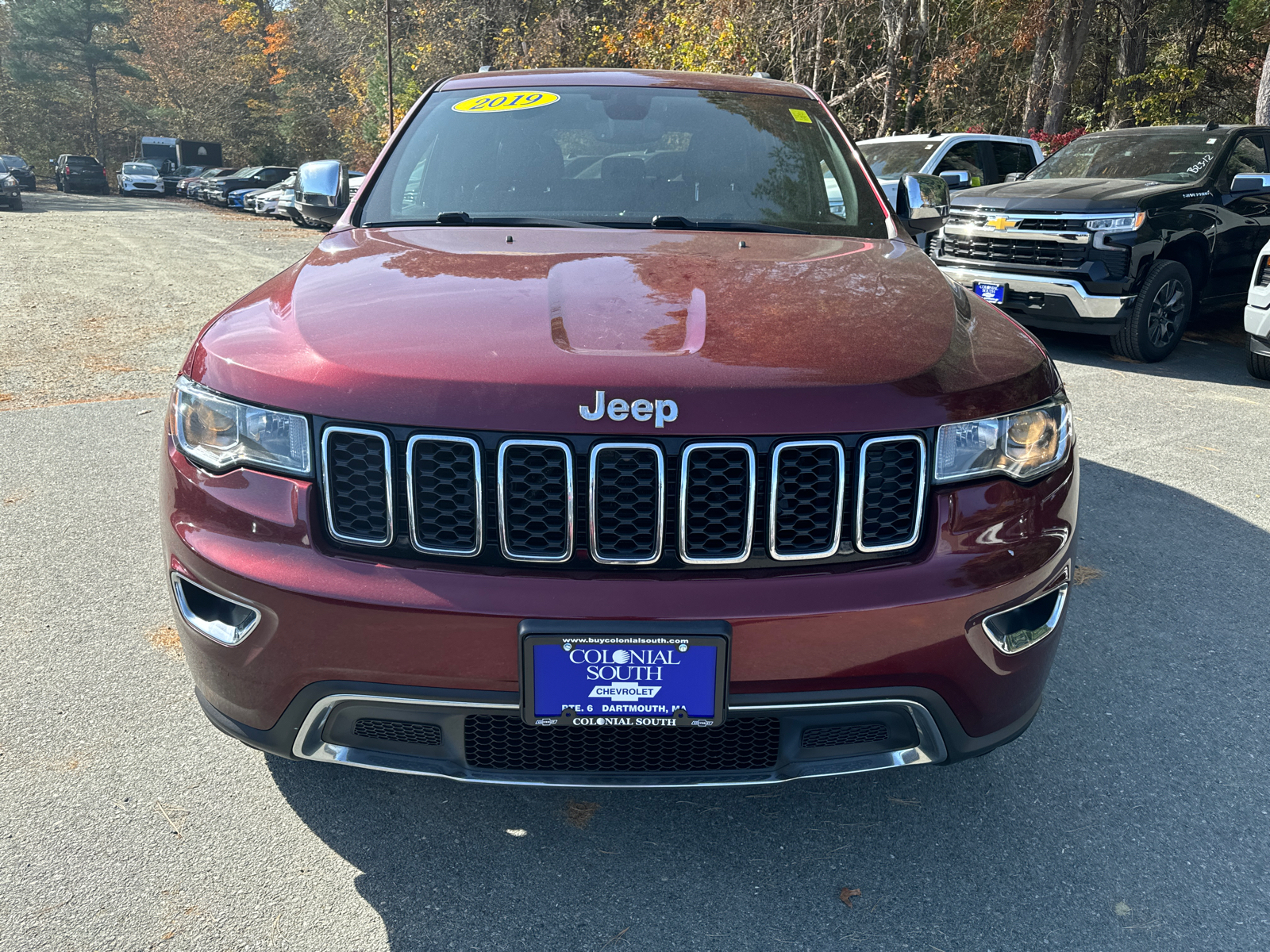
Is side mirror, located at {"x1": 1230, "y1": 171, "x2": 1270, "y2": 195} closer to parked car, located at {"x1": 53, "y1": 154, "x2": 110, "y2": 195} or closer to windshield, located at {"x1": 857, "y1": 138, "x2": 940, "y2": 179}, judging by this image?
windshield, located at {"x1": 857, "y1": 138, "x2": 940, "y2": 179}

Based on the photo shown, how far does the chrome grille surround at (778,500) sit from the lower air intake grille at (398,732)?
748mm

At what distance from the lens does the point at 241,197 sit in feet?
102

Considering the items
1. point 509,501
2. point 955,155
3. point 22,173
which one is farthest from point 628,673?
point 22,173

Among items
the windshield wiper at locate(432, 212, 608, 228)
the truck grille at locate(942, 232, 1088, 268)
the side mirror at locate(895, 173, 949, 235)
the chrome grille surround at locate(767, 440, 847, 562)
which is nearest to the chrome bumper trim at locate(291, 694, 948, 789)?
the chrome grille surround at locate(767, 440, 847, 562)

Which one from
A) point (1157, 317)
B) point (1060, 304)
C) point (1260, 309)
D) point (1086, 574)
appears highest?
point (1260, 309)

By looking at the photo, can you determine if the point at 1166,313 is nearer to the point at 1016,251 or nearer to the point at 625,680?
the point at 1016,251

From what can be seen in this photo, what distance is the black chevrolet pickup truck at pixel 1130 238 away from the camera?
718 centimetres

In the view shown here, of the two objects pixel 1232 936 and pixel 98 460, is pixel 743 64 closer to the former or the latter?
pixel 98 460

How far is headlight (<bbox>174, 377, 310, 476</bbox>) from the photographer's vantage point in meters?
1.84

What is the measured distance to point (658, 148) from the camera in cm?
312

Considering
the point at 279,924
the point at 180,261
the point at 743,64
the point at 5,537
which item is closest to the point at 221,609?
the point at 279,924

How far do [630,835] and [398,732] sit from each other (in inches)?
24.7

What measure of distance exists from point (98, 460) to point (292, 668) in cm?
347

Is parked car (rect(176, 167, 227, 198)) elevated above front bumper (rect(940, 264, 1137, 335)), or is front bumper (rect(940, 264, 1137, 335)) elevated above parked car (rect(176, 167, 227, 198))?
front bumper (rect(940, 264, 1137, 335))
